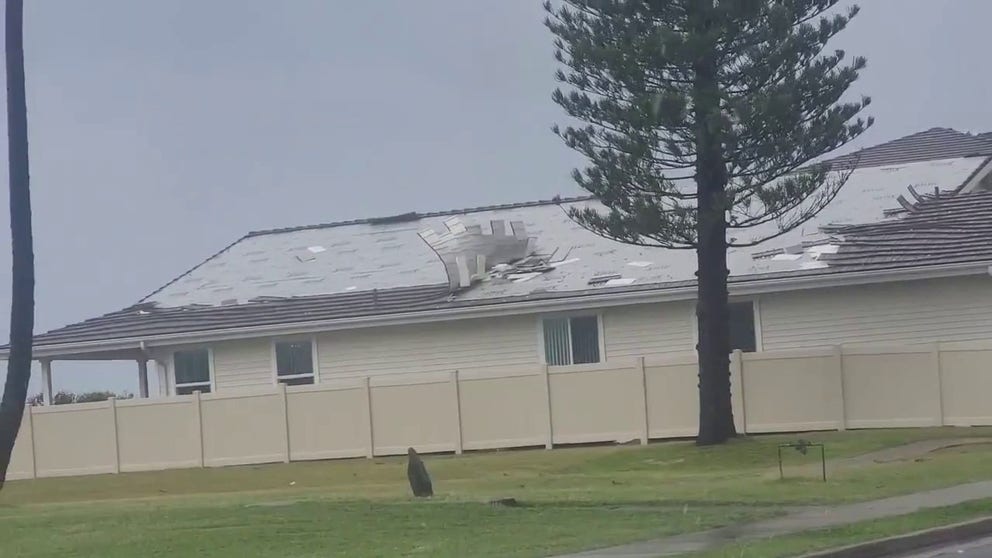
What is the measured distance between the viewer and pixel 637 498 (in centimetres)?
1756

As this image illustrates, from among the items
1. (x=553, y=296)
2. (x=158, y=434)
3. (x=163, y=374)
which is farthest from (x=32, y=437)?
(x=553, y=296)

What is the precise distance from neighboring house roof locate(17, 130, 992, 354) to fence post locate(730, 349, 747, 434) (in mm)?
2060

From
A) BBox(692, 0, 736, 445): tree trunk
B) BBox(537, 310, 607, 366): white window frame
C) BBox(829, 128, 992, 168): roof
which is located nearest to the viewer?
BBox(692, 0, 736, 445): tree trunk

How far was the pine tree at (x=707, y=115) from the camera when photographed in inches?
957

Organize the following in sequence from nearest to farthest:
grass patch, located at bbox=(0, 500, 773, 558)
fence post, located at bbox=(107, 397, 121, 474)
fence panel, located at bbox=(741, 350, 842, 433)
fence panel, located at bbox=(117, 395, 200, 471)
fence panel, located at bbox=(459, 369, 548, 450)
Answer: grass patch, located at bbox=(0, 500, 773, 558), fence panel, located at bbox=(741, 350, 842, 433), fence panel, located at bbox=(459, 369, 548, 450), fence panel, located at bbox=(117, 395, 200, 471), fence post, located at bbox=(107, 397, 121, 474)

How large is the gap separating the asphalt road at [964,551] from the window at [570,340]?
16170mm

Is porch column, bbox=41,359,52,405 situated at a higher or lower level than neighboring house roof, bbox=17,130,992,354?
lower

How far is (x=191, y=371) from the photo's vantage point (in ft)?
106

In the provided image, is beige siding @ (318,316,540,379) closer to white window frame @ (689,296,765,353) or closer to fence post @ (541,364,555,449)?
fence post @ (541,364,555,449)

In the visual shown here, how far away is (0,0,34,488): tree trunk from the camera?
2227cm

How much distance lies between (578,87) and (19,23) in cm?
922

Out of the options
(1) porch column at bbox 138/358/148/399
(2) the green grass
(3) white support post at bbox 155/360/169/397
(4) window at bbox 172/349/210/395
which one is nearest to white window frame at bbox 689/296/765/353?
→ (4) window at bbox 172/349/210/395

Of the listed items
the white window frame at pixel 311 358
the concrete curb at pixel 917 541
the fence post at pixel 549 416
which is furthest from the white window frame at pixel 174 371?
the concrete curb at pixel 917 541

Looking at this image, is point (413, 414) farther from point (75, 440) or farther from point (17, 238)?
point (17, 238)
